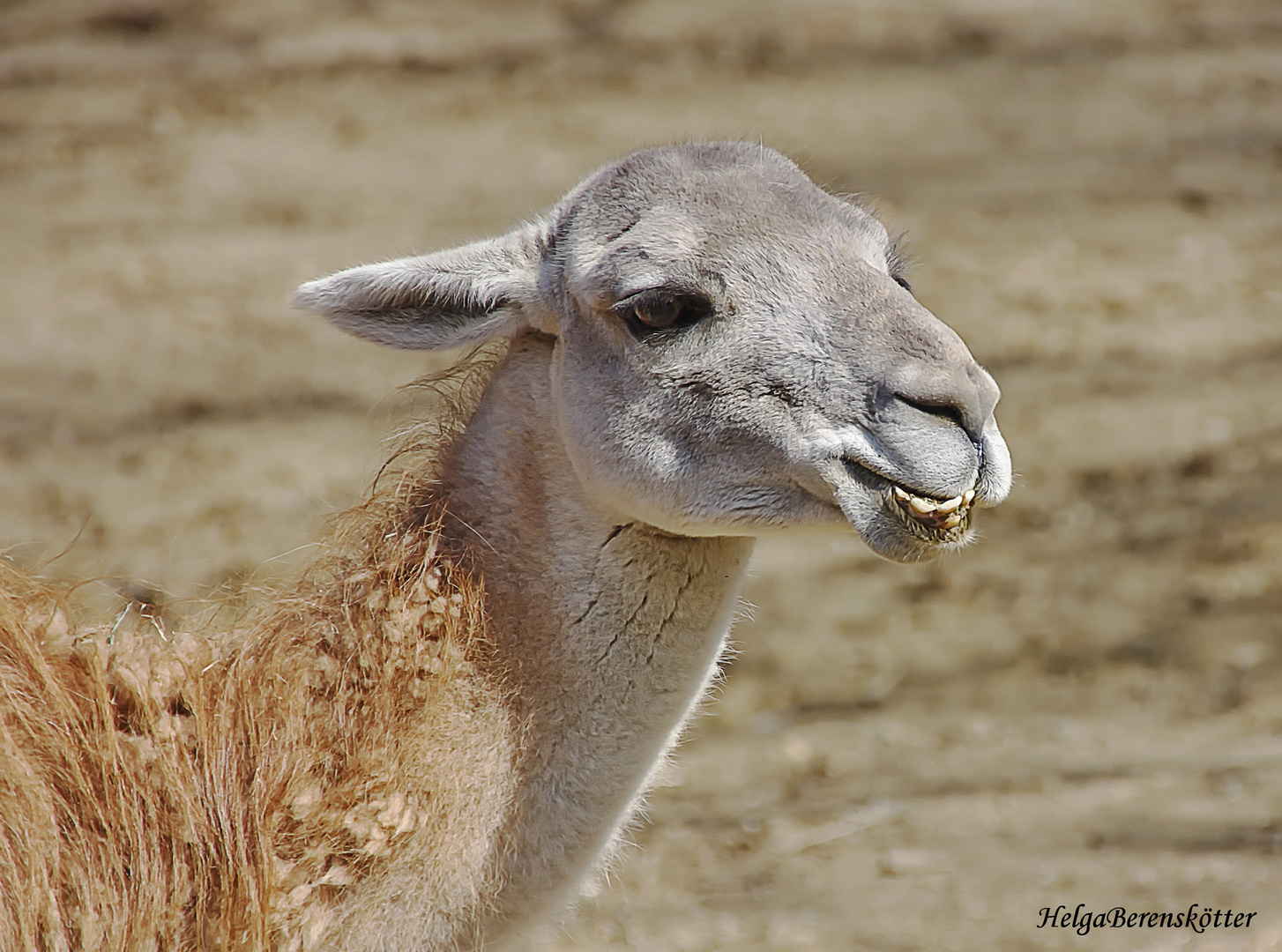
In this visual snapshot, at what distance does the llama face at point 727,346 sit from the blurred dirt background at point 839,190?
2.67m

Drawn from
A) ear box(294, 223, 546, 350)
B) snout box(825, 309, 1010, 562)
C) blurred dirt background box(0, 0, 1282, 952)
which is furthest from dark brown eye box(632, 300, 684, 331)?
blurred dirt background box(0, 0, 1282, 952)

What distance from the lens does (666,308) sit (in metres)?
2.62

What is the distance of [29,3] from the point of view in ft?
19.2

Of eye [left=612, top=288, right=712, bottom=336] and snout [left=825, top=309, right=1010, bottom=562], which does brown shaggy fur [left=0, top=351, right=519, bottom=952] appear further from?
snout [left=825, top=309, right=1010, bottom=562]

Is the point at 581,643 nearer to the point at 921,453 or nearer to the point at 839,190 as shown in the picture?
the point at 921,453

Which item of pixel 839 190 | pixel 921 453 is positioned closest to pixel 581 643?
pixel 921 453

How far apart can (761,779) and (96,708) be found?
126 inches

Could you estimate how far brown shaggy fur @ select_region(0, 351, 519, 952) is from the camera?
2.34 meters

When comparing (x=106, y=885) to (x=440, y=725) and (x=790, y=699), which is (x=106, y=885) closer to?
(x=440, y=725)

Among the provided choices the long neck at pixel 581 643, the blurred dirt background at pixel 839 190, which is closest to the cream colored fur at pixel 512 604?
the long neck at pixel 581 643

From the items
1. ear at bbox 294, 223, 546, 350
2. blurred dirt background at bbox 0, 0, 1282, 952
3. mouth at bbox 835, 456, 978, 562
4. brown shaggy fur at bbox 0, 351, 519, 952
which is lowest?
blurred dirt background at bbox 0, 0, 1282, 952

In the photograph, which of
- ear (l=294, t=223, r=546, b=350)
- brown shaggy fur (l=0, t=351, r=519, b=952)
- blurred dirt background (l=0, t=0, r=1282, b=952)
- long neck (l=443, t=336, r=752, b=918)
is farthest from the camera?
blurred dirt background (l=0, t=0, r=1282, b=952)

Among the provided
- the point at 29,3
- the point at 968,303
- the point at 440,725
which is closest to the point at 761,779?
the point at 968,303

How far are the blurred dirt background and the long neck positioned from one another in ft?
8.63
